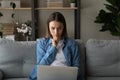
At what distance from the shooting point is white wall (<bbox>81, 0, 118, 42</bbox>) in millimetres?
4047

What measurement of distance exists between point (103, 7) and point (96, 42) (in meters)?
1.66

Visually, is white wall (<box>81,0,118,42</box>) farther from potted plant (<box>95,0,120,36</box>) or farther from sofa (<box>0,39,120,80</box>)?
sofa (<box>0,39,120,80</box>)

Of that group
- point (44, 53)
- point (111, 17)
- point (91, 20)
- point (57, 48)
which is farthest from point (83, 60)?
point (91, 20)

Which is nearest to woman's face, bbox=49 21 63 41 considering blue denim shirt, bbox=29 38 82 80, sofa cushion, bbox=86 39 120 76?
blue denim shirt, bbox=29 38 82 80

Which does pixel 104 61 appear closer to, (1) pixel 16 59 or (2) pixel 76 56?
(2) pixel 76 56

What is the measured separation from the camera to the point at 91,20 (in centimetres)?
408

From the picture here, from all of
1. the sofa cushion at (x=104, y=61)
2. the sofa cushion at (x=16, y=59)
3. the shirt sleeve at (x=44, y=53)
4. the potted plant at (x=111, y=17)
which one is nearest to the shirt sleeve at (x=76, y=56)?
the shirt sleeve at (x=44, y=53)

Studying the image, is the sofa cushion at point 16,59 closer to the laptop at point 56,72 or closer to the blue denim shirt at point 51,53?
the blue denim shirt at point 51,53

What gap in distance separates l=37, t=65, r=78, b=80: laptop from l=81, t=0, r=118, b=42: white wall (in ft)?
7.89

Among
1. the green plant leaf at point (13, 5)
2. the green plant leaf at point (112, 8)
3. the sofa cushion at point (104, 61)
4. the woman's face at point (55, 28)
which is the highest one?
the green plant leaf at point (13, 5)

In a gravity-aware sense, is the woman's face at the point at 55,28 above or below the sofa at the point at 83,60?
above

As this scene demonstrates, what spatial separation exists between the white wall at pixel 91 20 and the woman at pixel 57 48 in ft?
6.10

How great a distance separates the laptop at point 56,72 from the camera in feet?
5.65

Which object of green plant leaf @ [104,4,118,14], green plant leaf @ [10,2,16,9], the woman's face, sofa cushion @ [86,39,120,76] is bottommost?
sofa cushion @ [86,39,120,76]
